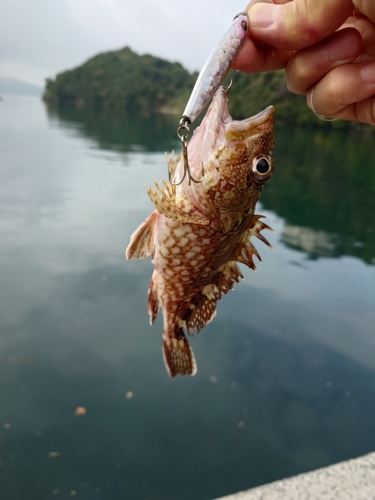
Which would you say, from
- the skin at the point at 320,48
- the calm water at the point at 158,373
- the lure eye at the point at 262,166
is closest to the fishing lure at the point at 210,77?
the skin at the point at 320,48

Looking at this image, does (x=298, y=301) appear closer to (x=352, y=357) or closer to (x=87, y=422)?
(x=352, y=357)

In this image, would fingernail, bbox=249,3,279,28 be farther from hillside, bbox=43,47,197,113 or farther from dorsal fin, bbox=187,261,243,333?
hillside, bbox=43,47,197,113

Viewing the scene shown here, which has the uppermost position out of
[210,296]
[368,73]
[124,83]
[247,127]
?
[124,83]

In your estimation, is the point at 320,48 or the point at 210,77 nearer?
the point at 210,77

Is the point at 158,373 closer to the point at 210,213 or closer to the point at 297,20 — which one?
the point at 210,213

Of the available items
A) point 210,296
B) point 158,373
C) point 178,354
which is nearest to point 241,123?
point 210,296

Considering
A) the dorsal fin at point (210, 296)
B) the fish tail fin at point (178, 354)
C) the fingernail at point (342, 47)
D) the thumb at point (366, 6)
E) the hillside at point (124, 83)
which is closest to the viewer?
the thumb at point (366, 6)

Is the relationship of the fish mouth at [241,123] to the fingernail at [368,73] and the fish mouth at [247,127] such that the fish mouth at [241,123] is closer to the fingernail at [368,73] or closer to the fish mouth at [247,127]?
the fish mouth at [247,127]
